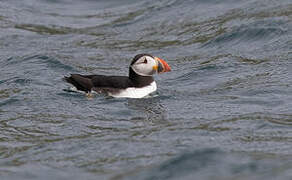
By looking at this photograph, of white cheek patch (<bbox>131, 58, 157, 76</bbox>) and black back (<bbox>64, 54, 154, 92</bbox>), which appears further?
white cheek patch (<bbox>131, 58, 157, 76</bbox>)

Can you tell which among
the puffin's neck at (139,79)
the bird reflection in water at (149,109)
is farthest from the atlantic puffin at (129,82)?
the bird reflection in water at (149,109)

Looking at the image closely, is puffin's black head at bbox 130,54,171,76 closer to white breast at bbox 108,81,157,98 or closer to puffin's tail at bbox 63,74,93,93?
white breast at bbox 108,81,157,98

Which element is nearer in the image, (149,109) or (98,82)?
(149,109)

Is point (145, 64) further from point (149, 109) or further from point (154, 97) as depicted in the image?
point (149, 109)

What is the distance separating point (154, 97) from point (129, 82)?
0.47 metres

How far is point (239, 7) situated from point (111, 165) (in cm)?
958

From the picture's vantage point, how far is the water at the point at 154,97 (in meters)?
6.89

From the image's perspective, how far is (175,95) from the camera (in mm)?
10328

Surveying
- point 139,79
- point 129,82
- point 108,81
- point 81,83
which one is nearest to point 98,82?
point 108,81

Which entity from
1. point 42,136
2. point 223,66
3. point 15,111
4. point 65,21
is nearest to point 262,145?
point 42,136

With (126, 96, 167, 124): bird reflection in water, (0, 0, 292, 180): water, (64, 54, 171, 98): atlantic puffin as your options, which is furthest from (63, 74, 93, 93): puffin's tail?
(126, 96, 167, 124): bird reflection in water

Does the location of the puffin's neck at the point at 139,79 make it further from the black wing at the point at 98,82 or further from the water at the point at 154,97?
the water at the point at 154,97

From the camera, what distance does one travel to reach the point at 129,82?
33.0ft

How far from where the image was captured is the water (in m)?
6.89
